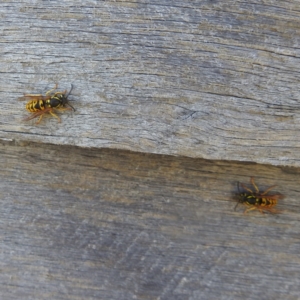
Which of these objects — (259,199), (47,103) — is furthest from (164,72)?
(259,199)

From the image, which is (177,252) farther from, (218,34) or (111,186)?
(218,34)

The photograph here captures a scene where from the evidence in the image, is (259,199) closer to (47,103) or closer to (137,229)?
(137,229)

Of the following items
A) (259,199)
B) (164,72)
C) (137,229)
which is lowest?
(137,229)

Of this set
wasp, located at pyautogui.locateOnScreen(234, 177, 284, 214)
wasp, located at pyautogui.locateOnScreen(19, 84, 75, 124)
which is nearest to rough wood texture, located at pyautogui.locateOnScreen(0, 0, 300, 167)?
wasp, located at pyautogui.locateOnScreen(19, 84, 75, 124)

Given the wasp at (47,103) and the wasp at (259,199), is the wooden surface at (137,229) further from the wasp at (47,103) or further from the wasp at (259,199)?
the wasp at (47,103)

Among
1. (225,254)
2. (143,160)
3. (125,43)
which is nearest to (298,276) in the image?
(225,254)

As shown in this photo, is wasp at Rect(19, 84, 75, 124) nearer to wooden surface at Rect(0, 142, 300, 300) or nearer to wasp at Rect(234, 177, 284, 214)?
wooden surface at Rect(0, 142, 300, 300)

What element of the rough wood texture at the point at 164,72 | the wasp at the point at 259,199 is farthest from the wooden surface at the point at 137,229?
the rough wood texture at the point at 164,72
